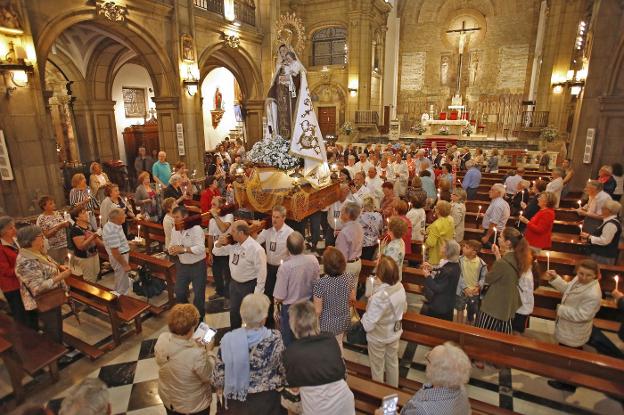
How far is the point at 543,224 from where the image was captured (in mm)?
5141

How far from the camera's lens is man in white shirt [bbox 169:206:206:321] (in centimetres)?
439

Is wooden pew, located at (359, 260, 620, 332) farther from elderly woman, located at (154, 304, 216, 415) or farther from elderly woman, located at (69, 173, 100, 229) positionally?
elderly woman, located at (69, 173, 100, 229)

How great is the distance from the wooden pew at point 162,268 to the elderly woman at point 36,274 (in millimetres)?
1375

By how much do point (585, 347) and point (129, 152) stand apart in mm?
14991

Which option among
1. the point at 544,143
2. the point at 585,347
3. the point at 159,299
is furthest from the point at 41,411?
the point at 544,143

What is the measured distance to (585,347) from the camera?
3.97 metres

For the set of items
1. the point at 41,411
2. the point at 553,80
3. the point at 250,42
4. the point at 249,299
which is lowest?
the point at 41,411

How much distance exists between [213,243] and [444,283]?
3.37 metres

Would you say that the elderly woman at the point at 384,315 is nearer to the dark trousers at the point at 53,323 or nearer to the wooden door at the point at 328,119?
the dark trousers at the point at 53,323

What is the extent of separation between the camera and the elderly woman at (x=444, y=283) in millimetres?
3639

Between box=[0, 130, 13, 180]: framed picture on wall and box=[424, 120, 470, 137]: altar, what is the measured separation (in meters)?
18.4

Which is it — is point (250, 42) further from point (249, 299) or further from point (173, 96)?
point (249, 299)

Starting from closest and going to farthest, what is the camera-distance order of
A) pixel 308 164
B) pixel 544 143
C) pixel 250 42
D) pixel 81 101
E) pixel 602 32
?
pixel 308 164 → pixel 602 32 → pixel 81 101 → pixel 250 42 → pixel 544 143

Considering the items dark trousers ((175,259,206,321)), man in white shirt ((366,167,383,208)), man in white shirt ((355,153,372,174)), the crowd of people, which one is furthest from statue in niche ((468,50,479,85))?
dark trousers ((175,259,206,321))
